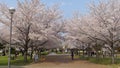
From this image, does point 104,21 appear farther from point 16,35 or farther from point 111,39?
point 16,35

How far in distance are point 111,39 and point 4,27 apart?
1558cm

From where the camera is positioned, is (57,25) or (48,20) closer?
(48,20)

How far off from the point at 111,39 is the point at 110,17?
273 cm

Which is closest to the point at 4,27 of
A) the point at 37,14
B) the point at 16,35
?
the point at 16,35

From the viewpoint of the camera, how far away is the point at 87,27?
116 feet

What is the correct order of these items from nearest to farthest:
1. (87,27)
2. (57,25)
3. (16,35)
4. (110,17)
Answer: (110,17) < (87,27) < (16,35) < (57,25)

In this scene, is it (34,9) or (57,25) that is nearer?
(34,9)

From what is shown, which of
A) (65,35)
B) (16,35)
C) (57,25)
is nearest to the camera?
(16,35)

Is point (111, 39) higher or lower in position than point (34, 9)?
lower

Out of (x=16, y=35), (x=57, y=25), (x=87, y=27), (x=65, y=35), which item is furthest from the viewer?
(x=65, y=35)

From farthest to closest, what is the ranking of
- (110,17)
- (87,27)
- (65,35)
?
(65,35) → (87,27) → (110,17)

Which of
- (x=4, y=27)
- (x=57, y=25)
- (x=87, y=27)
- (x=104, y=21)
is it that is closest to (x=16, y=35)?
(x=4, y=27)

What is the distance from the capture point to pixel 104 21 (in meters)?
33.5

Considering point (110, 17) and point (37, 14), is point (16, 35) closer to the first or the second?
point (37, 14)
